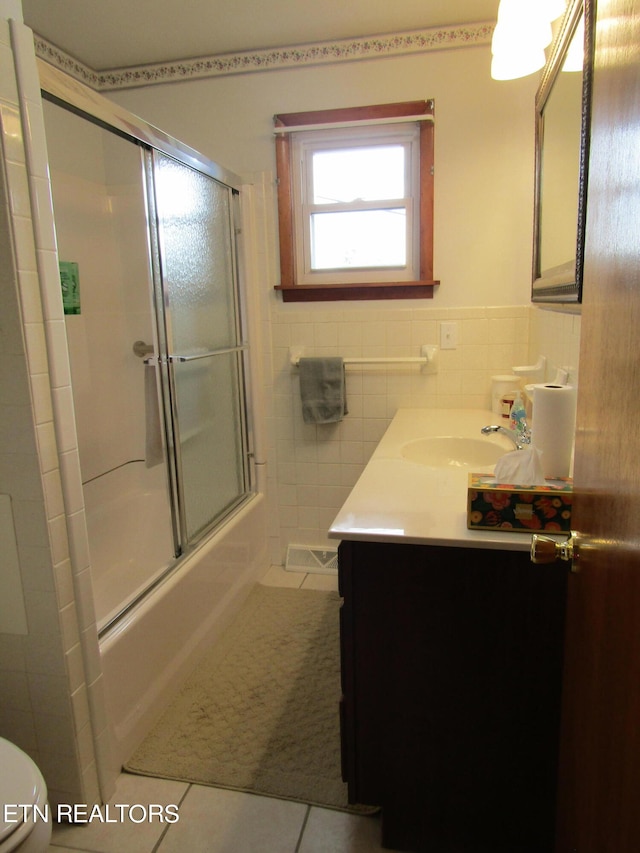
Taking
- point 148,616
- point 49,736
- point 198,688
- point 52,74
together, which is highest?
point 52,74

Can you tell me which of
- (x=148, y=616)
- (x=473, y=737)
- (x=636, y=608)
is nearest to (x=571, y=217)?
(x=636, y=608)

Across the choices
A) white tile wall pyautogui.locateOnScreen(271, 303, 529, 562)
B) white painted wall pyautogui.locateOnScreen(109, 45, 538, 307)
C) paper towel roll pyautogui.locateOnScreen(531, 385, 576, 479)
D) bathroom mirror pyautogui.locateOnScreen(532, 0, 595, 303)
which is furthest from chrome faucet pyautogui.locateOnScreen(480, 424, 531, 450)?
white painted wall pyautogui.locateOnScreen(109, 45, 538, 307)

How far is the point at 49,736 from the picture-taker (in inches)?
55.3

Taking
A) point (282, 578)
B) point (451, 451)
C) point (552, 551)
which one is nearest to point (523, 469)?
point (552, 551)

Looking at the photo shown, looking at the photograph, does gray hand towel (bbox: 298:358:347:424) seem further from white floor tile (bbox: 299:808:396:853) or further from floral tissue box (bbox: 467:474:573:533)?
white floor tile (bbox: 299:808:396:853)

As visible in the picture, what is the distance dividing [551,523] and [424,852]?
2.71 feet

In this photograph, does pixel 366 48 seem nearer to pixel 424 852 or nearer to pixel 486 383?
pixel 486 383

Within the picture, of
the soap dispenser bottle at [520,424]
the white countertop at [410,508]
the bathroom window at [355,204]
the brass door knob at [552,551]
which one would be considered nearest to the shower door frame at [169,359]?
the bathroom window at [355,204]

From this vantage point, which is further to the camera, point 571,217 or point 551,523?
point 571,217

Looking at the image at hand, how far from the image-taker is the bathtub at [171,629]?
5.22 ft

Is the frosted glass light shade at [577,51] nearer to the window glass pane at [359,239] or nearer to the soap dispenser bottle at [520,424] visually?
the soap dispenser bottle at [520,424]

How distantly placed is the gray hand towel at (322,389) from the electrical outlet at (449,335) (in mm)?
455

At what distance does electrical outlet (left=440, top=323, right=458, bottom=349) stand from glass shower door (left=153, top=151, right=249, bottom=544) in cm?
90

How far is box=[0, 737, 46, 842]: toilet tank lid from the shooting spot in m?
0.99
